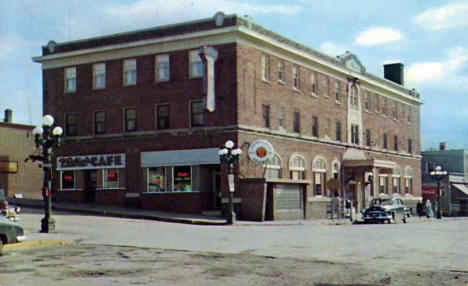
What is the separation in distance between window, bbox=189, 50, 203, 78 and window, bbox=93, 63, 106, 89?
7264mm

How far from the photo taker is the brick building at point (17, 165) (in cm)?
5812

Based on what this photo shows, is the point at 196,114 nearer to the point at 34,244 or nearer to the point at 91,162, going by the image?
the point at 91,162

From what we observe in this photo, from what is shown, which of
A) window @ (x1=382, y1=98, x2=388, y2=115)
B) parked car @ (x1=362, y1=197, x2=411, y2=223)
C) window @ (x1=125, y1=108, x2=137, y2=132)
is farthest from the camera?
window @ (x1=382, y1=98, x2=388, y2=115)

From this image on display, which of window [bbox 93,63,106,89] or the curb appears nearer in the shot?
the curb

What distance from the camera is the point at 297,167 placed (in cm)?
4672

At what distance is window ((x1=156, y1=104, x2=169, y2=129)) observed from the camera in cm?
4291

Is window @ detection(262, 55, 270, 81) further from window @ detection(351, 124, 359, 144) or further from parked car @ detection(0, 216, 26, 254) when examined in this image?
parked car @ detection(0, 216, 26, 254)

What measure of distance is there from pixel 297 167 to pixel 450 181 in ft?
122

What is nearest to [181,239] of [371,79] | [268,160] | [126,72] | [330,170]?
[268,160]

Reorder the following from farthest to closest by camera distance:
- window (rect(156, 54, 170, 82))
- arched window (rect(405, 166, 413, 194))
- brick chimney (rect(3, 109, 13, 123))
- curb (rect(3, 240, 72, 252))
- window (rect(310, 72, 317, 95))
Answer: arched window (rect(405, 166, 413, 194)), brick chimney (rect(3, 109, 13, 123)), window (rect(310, 72, 317, 95)), window (rect(156, 54, 170, 82)), curb (rect(3, 240, 72, 252))

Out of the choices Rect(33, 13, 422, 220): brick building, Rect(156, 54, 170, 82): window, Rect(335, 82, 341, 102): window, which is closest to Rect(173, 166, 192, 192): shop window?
Rect(33, 13, 422, 220): brick building

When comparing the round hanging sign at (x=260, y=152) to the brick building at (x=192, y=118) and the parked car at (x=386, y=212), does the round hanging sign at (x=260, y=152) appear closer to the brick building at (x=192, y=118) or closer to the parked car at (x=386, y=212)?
the brick building at (x=192, y=118)

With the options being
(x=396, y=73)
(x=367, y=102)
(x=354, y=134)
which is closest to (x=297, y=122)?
(x=354, y=134)

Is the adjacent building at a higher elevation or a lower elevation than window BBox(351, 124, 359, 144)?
lower
